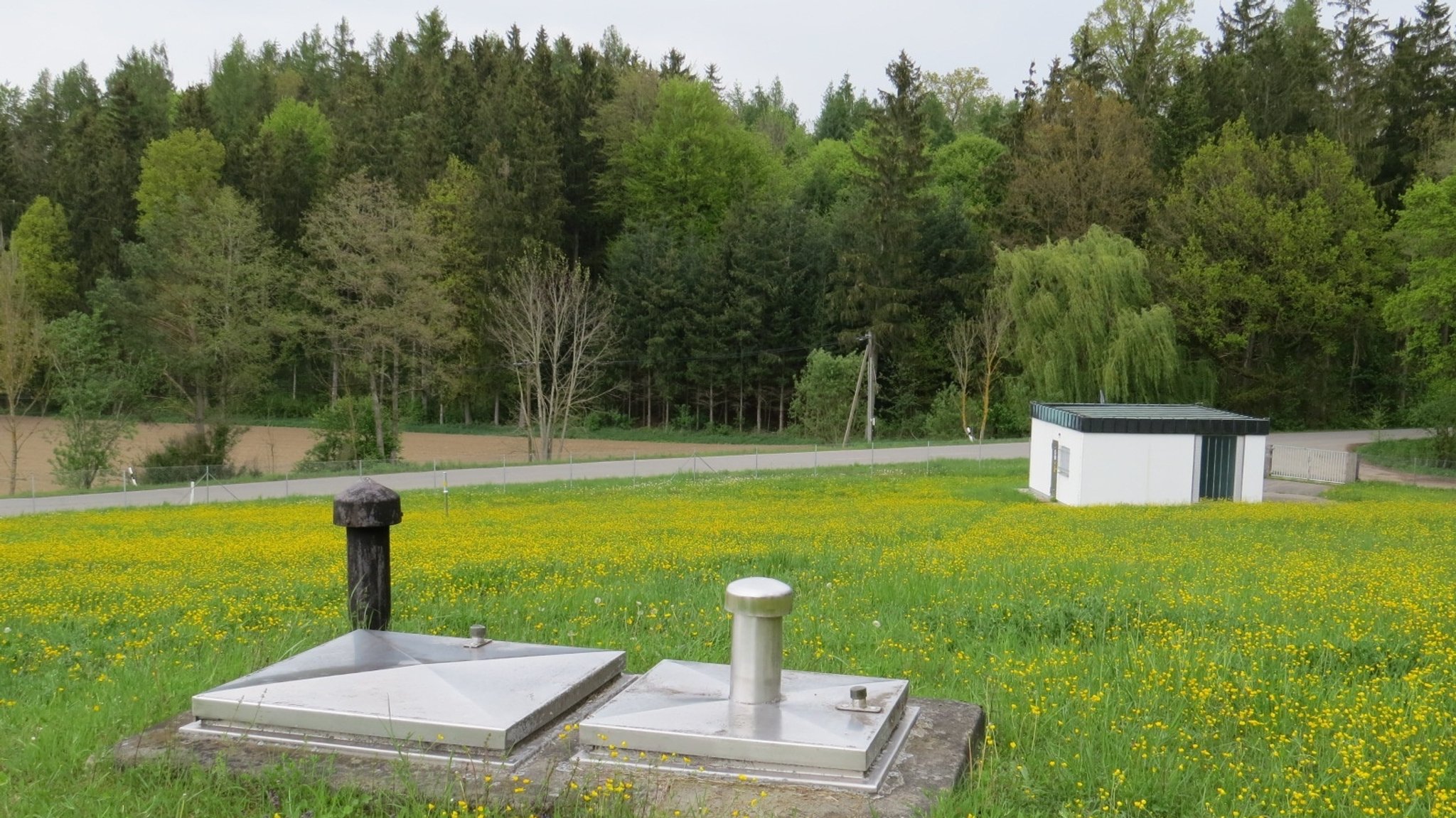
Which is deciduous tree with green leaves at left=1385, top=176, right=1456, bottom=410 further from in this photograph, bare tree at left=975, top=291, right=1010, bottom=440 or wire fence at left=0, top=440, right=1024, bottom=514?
wire fence at left=0, top=440, right=1024, bottom=514

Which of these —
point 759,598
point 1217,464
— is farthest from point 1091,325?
point 759,598

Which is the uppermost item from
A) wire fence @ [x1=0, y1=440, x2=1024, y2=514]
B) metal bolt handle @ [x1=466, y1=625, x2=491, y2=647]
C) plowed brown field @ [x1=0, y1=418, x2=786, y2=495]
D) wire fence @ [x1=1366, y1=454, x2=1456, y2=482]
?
metal bolt handle @ [x1=466, y1=625, x2=491, y2=647]

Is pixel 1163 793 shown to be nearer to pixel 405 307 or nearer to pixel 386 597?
pixel 386 597

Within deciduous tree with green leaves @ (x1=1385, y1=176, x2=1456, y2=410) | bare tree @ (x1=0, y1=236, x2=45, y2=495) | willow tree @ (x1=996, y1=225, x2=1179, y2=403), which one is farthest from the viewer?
willow tree @ (x1=996, y1=225, x2=1179, y2=403)

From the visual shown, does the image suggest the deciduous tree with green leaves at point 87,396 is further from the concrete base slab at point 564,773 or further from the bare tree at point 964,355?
the concrete base slab at point 564,773

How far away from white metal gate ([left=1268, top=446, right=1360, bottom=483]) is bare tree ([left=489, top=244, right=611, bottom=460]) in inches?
1104

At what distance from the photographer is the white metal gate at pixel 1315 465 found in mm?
36875

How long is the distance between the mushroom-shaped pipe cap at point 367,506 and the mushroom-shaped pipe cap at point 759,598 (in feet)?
7.89

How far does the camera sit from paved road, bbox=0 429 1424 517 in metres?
31.7

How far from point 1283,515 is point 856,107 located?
88344 mm

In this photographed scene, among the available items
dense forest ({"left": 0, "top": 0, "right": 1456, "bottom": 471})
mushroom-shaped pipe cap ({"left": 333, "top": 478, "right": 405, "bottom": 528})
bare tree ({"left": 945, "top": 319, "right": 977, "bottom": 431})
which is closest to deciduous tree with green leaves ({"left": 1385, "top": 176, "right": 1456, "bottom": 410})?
dense forest ({"left": 0, "top": 0, "right": 1456, "bottom": 471})

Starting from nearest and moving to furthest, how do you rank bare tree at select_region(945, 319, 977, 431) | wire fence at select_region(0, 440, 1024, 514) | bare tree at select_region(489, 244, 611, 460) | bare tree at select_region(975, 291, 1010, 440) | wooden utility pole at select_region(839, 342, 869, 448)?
1. wire fence at select_region(0, 440, 1024, 514)
2. bare tree at select_region(489, 244, 611, 460)
3. wooden utility pole at select_region(839, 342, 869, 448)
4. bare tree at select_region(975, 291, 1010, 440)
5. bare tree at select_region(945, 319, 977, 431)

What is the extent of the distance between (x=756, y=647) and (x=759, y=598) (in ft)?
0.87

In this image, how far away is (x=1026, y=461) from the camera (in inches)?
1628
